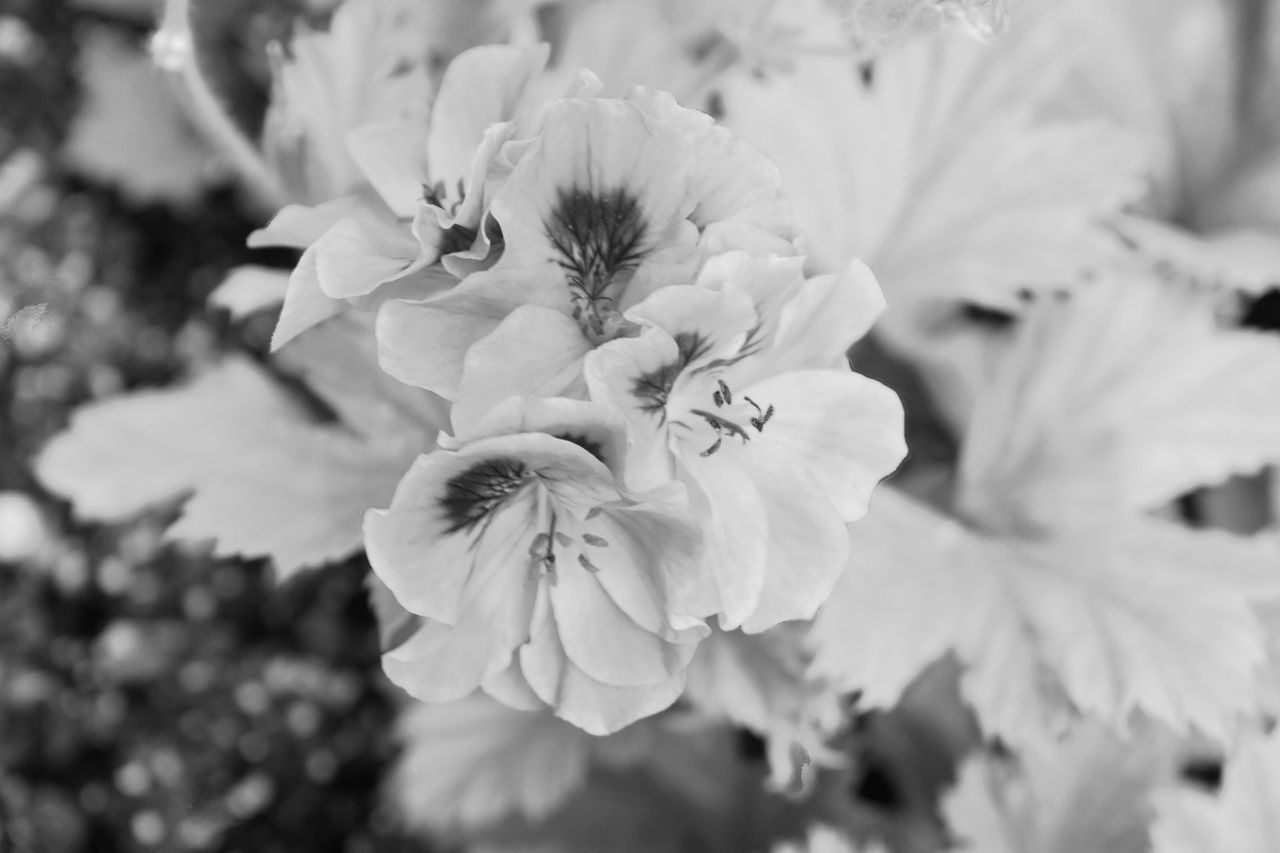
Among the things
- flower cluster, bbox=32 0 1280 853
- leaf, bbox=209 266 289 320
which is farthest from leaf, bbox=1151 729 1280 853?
leaf, bbox=209 266 289 320

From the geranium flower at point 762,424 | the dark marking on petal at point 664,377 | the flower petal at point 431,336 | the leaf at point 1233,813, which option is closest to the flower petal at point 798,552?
the geranium flower at point 762,424

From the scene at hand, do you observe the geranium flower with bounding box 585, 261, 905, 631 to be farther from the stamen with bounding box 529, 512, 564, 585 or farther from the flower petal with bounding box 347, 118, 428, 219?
the flower petal with bounding box 347, 118, 428, 219

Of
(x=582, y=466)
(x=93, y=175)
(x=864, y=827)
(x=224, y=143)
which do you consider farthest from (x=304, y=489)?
(x=93, y=175)

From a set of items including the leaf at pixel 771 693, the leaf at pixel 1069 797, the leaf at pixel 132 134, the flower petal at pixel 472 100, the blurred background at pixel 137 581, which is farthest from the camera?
the leaf at pixel 132 134

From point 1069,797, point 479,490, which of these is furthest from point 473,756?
point 479,490

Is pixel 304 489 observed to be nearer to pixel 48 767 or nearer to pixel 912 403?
pixel 48 767

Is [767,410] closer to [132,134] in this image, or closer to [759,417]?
[759,417]

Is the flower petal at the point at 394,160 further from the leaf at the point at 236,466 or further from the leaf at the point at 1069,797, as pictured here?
the leaf at the point at 1069,797
